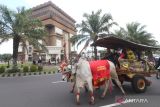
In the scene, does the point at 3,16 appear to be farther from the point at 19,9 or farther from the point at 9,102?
the point at 9,102

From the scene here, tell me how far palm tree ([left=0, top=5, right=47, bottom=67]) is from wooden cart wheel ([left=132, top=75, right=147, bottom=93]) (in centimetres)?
1950

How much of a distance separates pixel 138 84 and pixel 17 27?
20.1m

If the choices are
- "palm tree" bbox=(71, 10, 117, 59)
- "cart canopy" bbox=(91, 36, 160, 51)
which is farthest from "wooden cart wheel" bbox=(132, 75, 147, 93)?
"palm tree" bbox=(71, 10, 117, 59)

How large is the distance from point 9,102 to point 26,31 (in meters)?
20.9

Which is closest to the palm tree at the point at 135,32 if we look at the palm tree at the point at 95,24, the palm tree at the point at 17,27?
the palm tree at the point at 95,24

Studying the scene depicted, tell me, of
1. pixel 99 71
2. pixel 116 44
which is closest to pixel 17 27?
pixel 116 44

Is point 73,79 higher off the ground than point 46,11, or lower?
lower

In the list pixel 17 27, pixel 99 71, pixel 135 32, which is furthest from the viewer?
pixel 135 32

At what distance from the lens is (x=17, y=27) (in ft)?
95.6

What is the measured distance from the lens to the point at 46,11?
79875 mm

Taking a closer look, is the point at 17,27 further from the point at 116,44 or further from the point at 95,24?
the point at 116,44

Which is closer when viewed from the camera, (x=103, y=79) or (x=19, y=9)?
(x=103, y=79)

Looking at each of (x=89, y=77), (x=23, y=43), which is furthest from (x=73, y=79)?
(x=23, y=43)

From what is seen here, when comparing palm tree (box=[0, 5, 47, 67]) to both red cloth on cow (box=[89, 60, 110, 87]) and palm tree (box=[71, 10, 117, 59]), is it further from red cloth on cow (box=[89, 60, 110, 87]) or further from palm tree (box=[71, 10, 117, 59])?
red cloth on cow (box=[89, 60, 110, 87])
